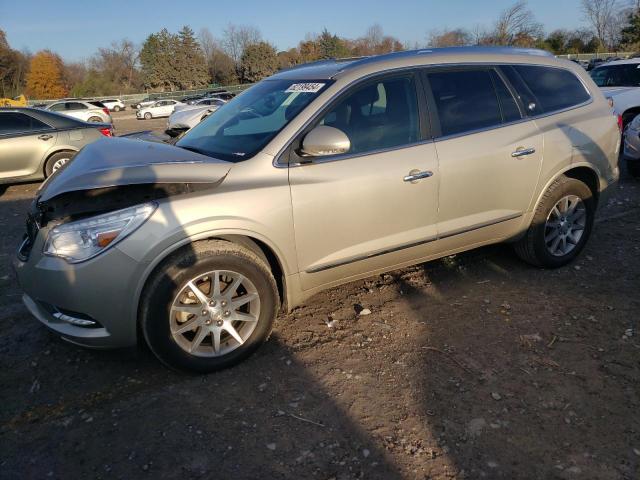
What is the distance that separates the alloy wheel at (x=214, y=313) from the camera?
118 inches

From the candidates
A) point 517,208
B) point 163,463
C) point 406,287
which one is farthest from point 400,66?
point 163,463

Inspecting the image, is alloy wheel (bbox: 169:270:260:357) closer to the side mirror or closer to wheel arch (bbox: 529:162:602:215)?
the side mirror

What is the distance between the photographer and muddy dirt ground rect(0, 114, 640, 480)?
245cm

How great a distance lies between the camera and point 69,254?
2812 millimetres

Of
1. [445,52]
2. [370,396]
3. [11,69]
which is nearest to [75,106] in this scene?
[445,52]

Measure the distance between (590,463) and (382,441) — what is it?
972 millimetres

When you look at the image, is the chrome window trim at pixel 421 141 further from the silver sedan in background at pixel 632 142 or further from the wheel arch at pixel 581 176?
the silver sedan in background at pixel 632 142

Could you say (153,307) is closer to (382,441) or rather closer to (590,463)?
(382,441)

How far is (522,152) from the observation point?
3.94 metres

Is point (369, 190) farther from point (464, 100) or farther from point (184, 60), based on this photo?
point (184, 60)

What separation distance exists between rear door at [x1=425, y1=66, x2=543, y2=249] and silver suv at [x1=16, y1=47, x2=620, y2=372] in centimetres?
1

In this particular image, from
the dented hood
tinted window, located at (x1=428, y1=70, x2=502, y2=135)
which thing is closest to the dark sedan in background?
the dented hood

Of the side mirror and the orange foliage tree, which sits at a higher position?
the orange foliage tree

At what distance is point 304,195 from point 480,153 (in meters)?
1.47
